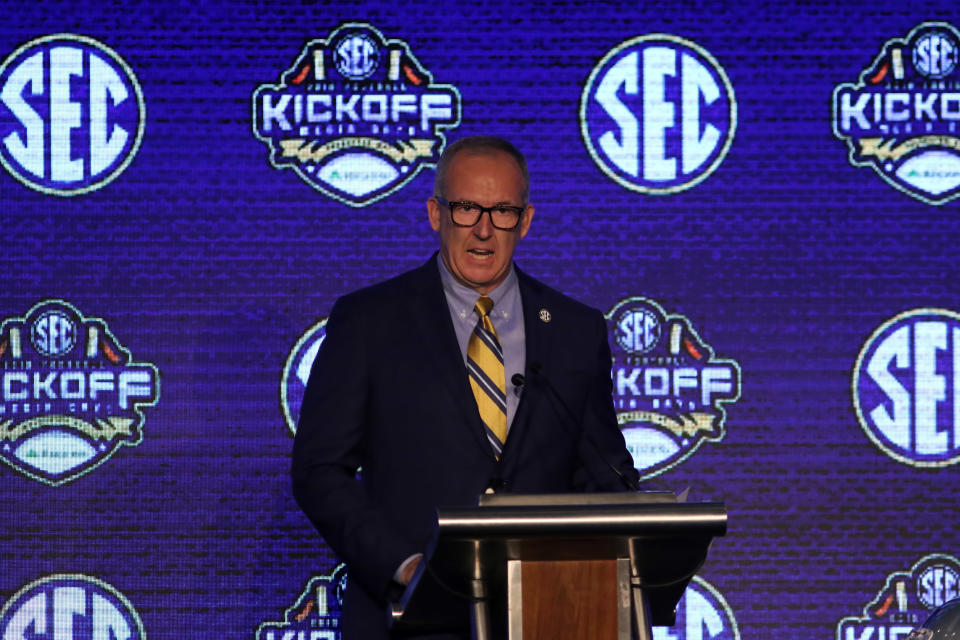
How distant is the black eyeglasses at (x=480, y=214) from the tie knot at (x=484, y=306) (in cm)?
15

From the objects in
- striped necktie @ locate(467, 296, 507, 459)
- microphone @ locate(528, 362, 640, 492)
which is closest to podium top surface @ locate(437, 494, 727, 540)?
microphone @ locate(528, 362, 640, 492)

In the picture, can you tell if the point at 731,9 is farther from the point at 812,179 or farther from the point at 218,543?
the point at 218,543

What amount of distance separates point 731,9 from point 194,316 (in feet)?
5.77

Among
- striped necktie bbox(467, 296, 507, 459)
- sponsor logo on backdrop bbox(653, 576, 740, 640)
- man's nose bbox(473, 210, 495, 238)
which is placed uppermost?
man's nose bbox(473, 210, 495, 238)

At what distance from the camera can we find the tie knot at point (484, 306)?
262 cm

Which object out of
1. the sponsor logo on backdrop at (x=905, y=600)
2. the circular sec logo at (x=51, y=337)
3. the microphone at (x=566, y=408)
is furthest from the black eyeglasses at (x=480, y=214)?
the sponsor logo on backdrop at (x=905, y=600)

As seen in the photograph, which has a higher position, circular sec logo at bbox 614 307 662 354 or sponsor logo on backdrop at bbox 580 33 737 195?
sponsor logo on backdrop at bbox 580 33 737 195

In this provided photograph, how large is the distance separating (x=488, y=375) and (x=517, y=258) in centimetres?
119

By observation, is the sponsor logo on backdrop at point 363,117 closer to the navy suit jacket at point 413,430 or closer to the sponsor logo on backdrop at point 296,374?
the sponsor logo on backdrop at point 296,374

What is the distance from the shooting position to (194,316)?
12.1ft

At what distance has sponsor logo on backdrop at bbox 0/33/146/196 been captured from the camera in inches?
145

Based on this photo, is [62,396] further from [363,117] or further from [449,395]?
[449,395]

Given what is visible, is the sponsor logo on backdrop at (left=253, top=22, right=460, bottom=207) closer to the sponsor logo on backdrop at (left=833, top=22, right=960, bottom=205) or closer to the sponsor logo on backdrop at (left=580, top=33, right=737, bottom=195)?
the sponsor logo on backdrop at (left=580, top=33, right=737, bottom=195)

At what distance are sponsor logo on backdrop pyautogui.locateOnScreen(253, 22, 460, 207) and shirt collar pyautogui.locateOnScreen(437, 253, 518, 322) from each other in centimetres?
105
